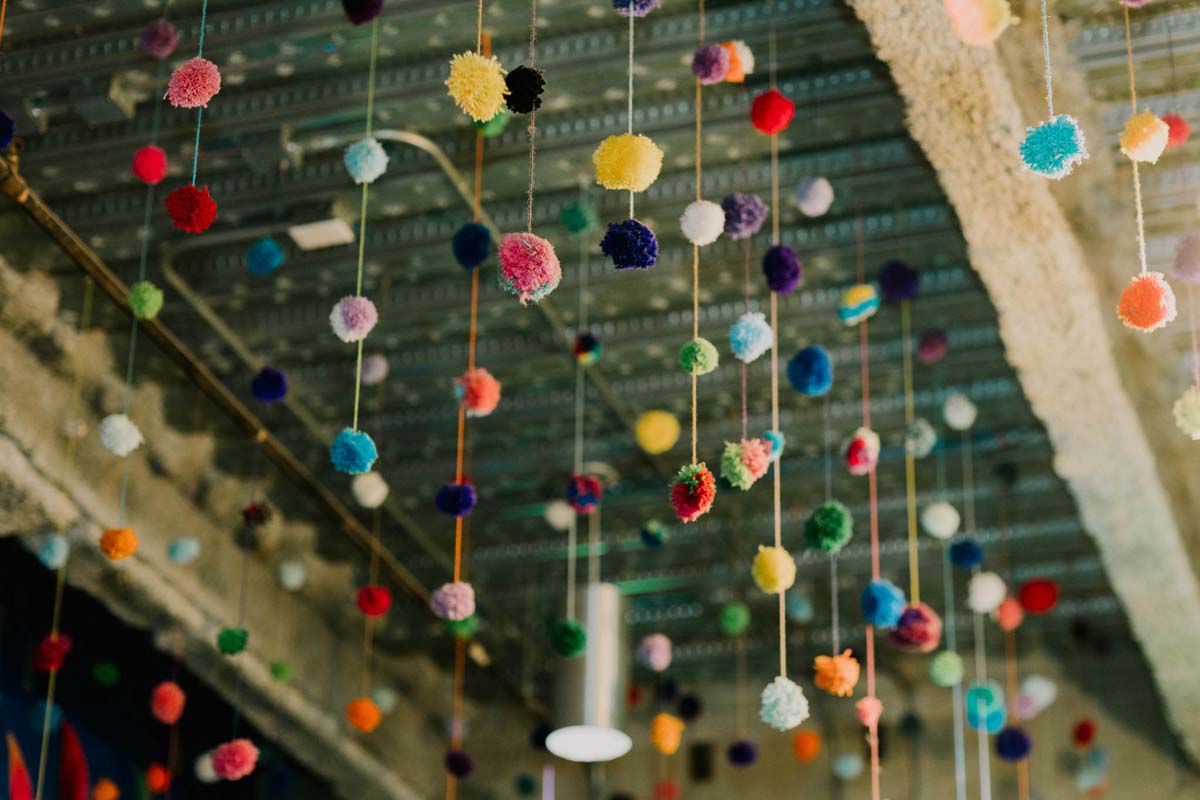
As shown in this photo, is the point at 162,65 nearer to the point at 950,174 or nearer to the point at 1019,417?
the point at 950,174

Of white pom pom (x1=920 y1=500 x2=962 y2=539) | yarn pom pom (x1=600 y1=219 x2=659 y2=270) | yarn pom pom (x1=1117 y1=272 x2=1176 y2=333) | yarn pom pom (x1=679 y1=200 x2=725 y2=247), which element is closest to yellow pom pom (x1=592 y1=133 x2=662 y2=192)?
yarn pom pom (x1=600 y1=219 x2=659 y2=270)

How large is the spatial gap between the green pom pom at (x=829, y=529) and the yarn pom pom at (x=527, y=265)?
1238 mm

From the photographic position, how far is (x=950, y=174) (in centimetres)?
456

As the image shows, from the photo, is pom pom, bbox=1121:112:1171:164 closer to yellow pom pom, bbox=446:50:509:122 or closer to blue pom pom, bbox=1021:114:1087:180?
blue pom pom, bbox=1021:114:1087:180

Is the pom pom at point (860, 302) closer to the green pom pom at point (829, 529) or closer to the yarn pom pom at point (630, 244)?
the green pom pom at point (829, 529)

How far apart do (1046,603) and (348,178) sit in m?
3.00

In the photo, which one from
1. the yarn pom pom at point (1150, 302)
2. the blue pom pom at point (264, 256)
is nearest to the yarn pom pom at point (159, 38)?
the blue pom pom at point (264, 256)

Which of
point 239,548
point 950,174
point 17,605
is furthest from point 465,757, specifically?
point 950,174

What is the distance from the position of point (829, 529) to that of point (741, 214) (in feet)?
2.81

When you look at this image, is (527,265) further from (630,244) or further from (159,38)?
(159,38)

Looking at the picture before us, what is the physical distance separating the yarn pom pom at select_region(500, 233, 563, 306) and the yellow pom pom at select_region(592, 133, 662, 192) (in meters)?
0.21

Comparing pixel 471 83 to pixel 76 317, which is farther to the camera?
pixel 76 317

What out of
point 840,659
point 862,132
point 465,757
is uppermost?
point 862,132

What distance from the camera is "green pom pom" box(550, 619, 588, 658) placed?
5.85 metres
